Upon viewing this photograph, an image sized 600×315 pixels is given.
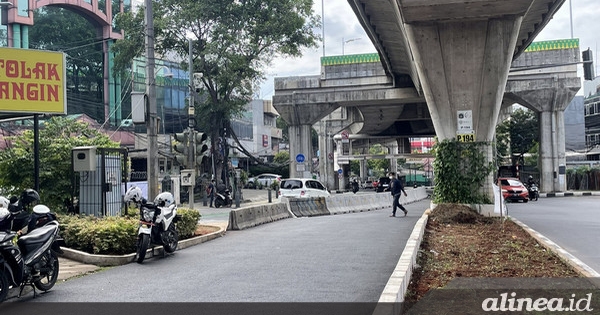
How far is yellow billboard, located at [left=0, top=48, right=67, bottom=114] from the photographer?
11.6 meters

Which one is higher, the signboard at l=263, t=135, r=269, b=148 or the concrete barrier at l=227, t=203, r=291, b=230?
the signboard at l=263, t=135, r=269, b=148

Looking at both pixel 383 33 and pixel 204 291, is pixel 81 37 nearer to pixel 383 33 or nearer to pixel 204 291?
pixel 383 33

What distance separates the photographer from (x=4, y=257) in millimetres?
6586

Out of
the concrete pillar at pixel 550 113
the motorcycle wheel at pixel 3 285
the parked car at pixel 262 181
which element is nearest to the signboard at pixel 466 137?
the motorcycle wheel at pixel 3 285

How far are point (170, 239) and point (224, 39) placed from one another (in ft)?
80.7

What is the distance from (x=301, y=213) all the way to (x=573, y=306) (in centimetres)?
1589

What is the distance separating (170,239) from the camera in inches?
415

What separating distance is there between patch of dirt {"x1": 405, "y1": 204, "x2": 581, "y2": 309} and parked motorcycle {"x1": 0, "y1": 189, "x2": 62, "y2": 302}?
4.66 metres

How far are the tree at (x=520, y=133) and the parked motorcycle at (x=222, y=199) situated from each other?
36.6 meters

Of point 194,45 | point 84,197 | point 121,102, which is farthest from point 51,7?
A: point 84,197

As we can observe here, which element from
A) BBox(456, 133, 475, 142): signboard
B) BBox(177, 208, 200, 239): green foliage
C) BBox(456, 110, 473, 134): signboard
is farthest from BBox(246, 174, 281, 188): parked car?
BBox(177, 208, 200, 239): green foliage

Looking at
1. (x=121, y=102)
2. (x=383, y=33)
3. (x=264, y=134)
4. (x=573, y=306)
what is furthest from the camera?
(x=264, y=134)

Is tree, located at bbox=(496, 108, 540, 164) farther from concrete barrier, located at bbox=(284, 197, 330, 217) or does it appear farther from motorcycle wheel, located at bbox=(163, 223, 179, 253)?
motorcycle wheel, located at bbox=(163, 223, 179, 253)

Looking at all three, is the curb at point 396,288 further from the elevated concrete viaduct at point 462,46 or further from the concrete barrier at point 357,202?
the concrete barrier at point 357,202
